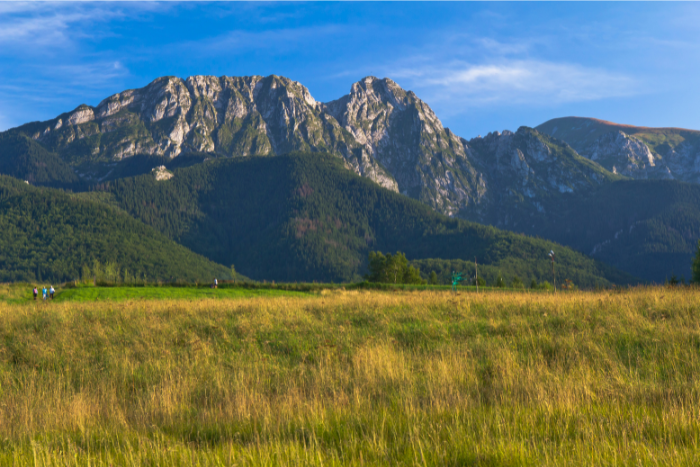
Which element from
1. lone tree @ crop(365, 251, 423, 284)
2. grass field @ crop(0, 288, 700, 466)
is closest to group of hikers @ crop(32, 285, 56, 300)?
grass field @ crop(0, 288, 700, 466)

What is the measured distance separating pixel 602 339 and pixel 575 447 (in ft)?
23.2

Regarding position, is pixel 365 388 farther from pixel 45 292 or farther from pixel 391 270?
pixel 391 270

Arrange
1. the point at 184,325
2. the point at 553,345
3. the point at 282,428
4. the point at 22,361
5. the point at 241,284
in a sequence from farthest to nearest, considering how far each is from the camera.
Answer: the point at 241,284 < the point at 184,325 < the point at 22,361 < the point at 553,345 < the point at 282,428

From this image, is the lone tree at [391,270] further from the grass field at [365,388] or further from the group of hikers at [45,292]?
the grass field at [365,388]

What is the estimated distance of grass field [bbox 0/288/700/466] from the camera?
4.96 meters

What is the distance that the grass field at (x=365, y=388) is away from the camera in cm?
496

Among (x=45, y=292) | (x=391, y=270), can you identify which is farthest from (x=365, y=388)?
(x=391, y=270)

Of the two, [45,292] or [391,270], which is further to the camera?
[391,270]

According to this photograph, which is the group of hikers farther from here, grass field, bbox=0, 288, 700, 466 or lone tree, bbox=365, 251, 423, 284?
lone tree, bbox=365, 251, 423, 284

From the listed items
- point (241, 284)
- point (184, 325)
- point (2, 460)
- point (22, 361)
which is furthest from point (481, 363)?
point (241, 284)

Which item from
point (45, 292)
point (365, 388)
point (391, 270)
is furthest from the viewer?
point (391, 270)

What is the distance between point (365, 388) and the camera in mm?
7750

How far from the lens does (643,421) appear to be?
17.8 feet

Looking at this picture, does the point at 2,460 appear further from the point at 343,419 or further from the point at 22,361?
the point at 22,361
